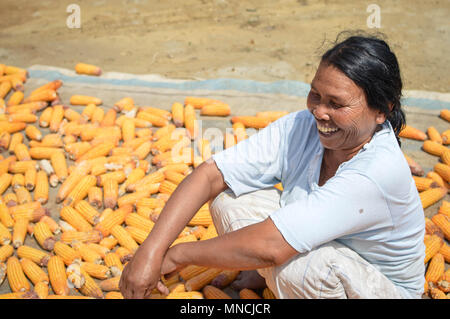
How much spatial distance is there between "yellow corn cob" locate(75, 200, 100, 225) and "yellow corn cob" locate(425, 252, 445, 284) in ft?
8.11

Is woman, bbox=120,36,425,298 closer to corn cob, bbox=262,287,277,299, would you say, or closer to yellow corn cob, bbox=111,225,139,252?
corn cob, bbox=262,287,277,299

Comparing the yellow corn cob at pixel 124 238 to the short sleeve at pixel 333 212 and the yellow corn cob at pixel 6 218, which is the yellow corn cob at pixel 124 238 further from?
the short sleeve at pixel 333 212

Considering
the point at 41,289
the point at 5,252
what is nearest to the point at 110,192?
the point at 5,252

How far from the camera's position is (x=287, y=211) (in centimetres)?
198

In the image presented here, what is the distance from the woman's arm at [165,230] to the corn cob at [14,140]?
255 cm

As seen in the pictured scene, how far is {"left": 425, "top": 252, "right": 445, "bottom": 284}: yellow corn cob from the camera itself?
115 inches

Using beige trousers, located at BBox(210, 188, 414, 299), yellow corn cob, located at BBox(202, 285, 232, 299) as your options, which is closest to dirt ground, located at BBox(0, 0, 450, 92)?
yellow corn cob, located at BBox(202, 285, 232, 299)

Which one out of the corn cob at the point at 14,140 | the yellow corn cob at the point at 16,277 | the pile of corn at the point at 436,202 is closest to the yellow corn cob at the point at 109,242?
the yellow corn cob at the point at 16,277

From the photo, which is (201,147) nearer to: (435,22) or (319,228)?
(319,228)

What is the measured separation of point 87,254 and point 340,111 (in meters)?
2.11

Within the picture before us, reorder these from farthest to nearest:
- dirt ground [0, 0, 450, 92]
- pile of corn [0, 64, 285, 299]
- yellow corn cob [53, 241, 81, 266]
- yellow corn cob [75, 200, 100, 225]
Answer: dirt ground [0, 0, 450, 92] → yellow corn cob [75, 200, 100, 225] → yellow corn cob [53, 241, 81, 266] → pile of corn [0, 64, 285, 299]

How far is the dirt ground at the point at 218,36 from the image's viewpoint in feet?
18.8

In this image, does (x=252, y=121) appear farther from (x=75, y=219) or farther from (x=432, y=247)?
(x=432, y=247)

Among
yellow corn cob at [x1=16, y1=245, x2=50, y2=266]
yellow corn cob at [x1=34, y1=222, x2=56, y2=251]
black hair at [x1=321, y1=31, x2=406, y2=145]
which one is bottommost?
yellow corn cob at [x1=16, y1=245, x2=50, y2=266]
